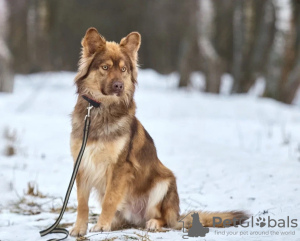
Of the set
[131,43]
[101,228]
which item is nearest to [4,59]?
[131,43]

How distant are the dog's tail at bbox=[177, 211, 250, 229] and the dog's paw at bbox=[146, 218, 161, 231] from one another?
21cm

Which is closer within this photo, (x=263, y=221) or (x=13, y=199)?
(x=263, y=221)

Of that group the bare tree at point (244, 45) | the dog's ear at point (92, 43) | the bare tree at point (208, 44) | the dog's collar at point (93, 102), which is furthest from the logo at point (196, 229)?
the bare tree at point (244, 45)

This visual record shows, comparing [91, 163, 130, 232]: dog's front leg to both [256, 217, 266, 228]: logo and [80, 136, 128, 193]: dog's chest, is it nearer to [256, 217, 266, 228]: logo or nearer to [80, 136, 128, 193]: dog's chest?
[80, 136, 128, 193]: dog's chest

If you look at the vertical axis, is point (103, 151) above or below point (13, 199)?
above

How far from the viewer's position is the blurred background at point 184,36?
41.2ft

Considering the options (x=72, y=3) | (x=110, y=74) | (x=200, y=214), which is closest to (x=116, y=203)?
(x=200, y=214)

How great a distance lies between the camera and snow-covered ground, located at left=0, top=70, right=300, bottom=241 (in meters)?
4.38

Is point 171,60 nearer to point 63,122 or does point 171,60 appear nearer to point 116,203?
point 63,122

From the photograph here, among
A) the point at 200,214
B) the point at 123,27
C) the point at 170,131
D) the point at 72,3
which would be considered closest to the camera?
the point at 200,214

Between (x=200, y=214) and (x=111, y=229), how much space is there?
82cm

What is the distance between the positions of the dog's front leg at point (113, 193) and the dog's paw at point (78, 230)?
0.33ft

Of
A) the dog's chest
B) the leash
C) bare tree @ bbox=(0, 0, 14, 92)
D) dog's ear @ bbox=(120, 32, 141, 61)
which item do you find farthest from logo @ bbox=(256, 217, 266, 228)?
bare tree @ bbox=(0, 0, 14, 92)

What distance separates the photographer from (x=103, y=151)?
3.77 meters
